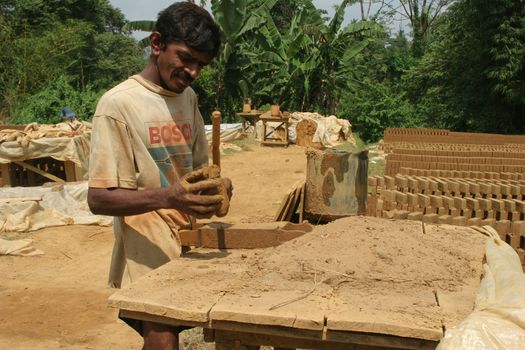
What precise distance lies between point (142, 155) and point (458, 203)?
3.80 m

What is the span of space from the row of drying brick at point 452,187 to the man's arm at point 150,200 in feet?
13.2

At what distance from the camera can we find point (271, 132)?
1816cm

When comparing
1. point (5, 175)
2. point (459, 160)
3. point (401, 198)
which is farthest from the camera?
point (5, 175)

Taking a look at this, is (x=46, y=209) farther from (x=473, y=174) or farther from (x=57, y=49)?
(x=57, y=49)

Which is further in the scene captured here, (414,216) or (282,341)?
→ (414,216)

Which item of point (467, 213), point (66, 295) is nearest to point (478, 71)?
point (467, 213)

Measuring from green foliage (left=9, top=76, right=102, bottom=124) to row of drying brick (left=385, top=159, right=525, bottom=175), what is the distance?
32.1 feet

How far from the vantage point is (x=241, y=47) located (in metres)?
21.4

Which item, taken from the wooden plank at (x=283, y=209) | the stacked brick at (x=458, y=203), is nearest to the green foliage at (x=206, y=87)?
the wooden plank at (x=283, y=209)

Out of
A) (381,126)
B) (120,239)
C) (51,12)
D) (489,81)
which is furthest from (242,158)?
(51,12)

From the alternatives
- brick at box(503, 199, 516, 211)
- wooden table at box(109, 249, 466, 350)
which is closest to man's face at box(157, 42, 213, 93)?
wooden table at box(109, 249, 466, 350)

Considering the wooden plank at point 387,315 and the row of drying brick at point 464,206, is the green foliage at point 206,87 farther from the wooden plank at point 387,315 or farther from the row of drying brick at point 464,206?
the wooden plank at point 387,315

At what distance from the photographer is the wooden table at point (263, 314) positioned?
5.07 ft

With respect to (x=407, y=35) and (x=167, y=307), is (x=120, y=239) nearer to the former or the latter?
(x=167, y=307)
